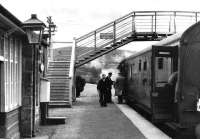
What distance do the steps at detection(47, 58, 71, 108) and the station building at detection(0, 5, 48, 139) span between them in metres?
9.44

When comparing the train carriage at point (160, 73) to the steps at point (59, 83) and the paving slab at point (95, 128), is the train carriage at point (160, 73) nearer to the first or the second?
the paving slab at point (95, 128)

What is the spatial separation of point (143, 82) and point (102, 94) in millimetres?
5688

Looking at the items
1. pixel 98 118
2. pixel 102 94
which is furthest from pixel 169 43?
pixel 102 94

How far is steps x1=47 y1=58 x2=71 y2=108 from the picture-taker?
72.8 ft

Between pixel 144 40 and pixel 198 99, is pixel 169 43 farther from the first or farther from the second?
pixel 144 40

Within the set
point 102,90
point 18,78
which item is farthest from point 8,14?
point 102,90

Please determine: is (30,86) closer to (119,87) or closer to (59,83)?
(59,83)

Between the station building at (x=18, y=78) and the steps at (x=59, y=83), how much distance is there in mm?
9439

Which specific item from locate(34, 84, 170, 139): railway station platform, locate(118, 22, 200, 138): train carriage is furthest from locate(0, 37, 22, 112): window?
locate(118, 22, 200, 138): train carriage

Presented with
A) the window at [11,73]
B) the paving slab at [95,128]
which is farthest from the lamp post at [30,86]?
the paving slab at [95,128]

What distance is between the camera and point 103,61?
241ft

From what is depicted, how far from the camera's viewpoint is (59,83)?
78.4ft

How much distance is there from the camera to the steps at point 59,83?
22180 millimetres

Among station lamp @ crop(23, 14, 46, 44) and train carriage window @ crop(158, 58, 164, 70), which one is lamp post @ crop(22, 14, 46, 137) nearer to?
station lamp @ crop(23, 14, 46, 44)
